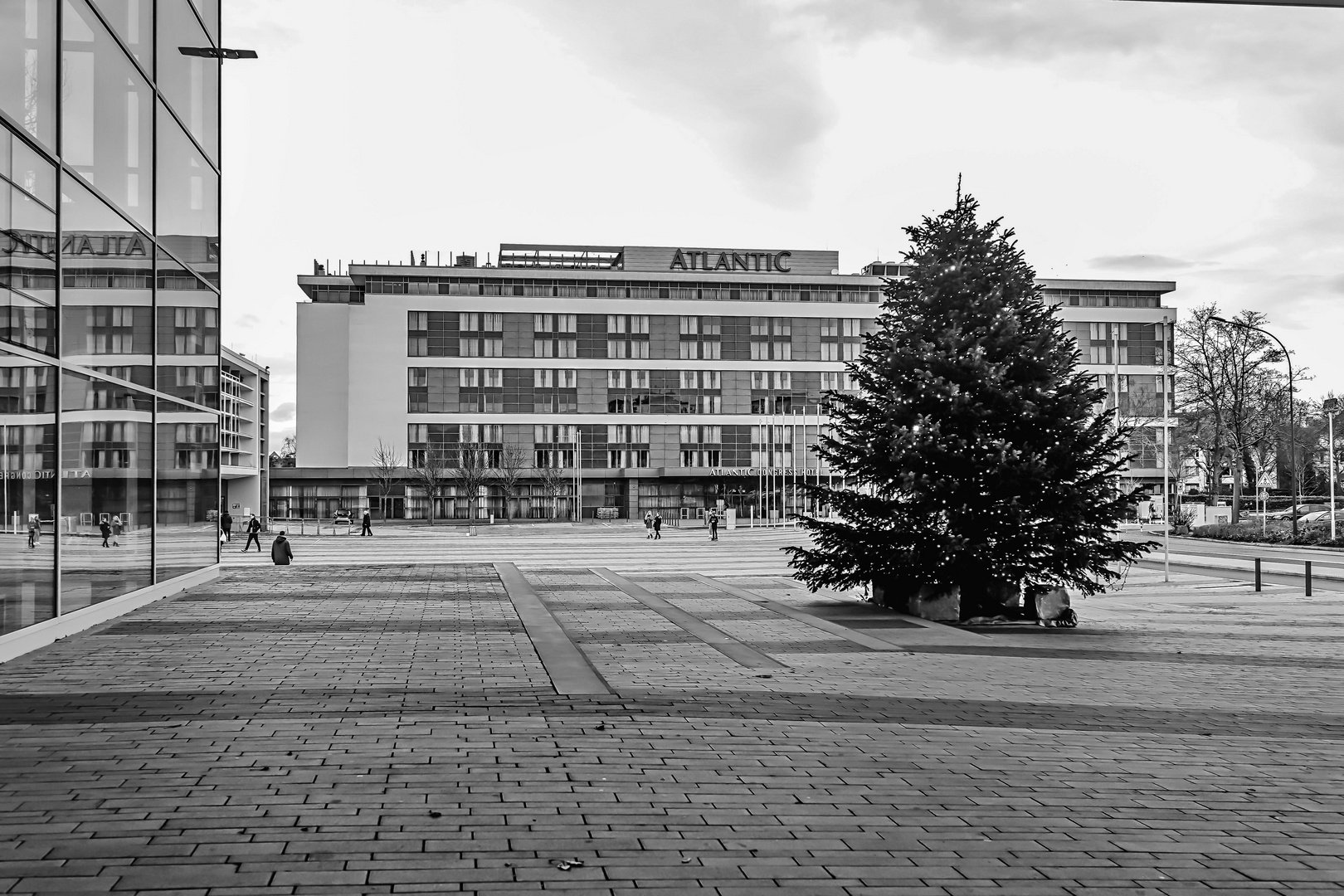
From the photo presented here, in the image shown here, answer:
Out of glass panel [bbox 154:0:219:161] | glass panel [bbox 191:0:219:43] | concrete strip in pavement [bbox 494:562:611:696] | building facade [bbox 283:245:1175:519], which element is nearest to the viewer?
concrete strip in pavement [bbox 494:562:611:696]

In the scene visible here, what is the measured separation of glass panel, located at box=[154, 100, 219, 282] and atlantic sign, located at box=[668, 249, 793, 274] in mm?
87886

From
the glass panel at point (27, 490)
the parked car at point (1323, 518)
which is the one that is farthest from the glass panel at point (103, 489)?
the parked car at point (1323, 518)

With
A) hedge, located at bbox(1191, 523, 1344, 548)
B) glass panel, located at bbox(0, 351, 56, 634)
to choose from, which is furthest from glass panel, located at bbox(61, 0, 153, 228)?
hedge, located at bbox(1191, 523, 1344, 548)

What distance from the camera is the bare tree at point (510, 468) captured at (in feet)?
312

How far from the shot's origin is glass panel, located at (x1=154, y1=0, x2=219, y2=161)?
16828mm

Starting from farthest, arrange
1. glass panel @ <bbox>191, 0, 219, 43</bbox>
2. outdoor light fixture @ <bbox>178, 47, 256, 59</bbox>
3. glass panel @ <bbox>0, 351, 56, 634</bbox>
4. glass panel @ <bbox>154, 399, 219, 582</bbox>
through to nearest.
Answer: glass panel @ <bbox>191, 0, 219, 43</bbox> → outdoor light fixture @ <bbox>178, 47, 256, 59</bbox> → glass panel @ <bbox>154, 399, 219, 582</bbox> → glass panel @ <bbox>0, 351, 56, 634</bbox>

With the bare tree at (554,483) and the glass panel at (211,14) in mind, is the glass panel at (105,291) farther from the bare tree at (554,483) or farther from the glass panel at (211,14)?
the bare tree at (554,483)

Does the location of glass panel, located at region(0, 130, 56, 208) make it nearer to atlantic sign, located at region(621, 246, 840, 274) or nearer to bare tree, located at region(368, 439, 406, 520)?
bare tree, located at region(368, 439, 406, 520)

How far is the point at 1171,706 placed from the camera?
32.0 ft

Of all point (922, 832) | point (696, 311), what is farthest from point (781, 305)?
point (922, 832)

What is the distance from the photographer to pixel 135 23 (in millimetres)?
15438

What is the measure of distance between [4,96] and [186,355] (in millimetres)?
7534

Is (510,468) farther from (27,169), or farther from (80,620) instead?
(27,169)

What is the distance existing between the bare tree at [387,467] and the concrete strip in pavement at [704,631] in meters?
77.4
